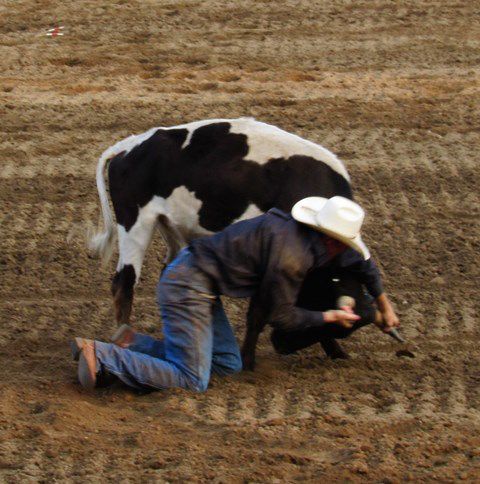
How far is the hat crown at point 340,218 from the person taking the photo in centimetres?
748

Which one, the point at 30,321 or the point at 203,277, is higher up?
the point at 203,277

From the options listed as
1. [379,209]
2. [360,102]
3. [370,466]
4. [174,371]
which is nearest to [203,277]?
[174,371]

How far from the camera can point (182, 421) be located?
7523 mm

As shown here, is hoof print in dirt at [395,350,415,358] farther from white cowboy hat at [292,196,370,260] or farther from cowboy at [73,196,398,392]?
white cowboy hat at [292,196,370,260]

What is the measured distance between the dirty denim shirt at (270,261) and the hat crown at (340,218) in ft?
0.66

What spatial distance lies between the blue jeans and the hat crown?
920 mm

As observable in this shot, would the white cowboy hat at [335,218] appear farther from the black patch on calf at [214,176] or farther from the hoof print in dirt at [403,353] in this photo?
the hoof print in dirt at [403,353]

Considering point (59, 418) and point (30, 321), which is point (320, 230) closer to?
point (59, 418)

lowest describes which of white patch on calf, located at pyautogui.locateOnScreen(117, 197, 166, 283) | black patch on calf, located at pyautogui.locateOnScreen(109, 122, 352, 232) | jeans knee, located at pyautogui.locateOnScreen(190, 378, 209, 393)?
jeans knee, located at pyautogui.locateOnScreen(190, 378, 209, 393)

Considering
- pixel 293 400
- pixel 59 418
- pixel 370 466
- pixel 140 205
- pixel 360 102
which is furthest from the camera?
pixel 360 102

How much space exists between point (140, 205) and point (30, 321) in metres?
1.41

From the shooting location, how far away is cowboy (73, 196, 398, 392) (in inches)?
299

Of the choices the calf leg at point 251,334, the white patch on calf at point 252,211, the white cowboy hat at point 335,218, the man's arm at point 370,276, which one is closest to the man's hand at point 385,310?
the man's arm at point 370,276

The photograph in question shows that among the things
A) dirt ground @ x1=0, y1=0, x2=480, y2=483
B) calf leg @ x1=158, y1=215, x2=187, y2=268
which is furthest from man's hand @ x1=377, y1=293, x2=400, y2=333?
calf leg @ x1=158, y1=215, x2=187, y2=268
